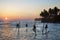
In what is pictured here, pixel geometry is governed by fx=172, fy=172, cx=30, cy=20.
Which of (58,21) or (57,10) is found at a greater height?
(57,10)

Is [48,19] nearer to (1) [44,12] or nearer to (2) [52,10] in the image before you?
(1) [44,12]

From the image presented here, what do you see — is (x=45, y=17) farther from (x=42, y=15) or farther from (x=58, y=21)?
(x=58, y=21)

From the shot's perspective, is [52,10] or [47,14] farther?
[47,14]

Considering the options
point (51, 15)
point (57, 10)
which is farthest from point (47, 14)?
point (57, 10)

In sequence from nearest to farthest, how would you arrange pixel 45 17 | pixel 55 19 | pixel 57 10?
pixel 57 10 < pixel 55 19 < pixel 45 17

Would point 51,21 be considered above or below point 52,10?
below

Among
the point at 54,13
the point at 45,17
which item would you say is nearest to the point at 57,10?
the point at 54,13

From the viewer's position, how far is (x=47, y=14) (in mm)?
119250

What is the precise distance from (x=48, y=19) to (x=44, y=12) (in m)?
6.45

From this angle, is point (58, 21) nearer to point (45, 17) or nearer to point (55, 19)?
point (55, 19)

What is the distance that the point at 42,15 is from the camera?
12188cm

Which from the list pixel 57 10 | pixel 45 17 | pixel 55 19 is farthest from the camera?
pixel 45 17

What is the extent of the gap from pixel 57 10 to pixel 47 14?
42.2 ft

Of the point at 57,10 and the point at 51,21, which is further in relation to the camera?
the point at 51,21
